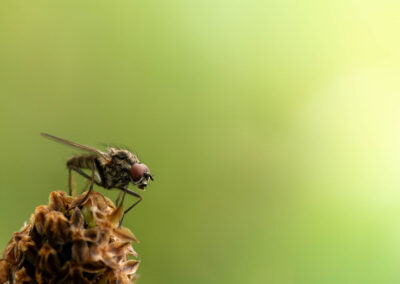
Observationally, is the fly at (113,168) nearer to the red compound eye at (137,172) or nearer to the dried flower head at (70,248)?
the red compound eye at (137,172)

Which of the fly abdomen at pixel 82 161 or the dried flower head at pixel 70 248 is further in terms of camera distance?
the fly abdomen at pixel 82 161

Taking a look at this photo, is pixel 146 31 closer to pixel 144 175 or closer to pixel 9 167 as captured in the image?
pixel 9 167

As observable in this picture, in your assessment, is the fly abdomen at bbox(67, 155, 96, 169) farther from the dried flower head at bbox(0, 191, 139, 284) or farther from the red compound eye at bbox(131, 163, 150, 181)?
the dried flower head at bbox(0, 191, 139, 284)

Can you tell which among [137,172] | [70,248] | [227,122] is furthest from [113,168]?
[227,122]

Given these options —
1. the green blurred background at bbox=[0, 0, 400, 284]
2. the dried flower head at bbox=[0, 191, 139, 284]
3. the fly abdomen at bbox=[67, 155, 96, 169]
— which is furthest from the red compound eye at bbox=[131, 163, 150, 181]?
the green blurred background at bbox=[0, 0, 400, 284]

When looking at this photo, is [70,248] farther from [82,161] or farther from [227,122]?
[227,122]

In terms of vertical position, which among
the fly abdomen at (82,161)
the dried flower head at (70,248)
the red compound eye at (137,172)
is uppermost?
the red compound eye at (137,172)

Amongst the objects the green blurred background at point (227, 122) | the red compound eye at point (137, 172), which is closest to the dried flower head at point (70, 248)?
the red compound eye at point (137, 172)
